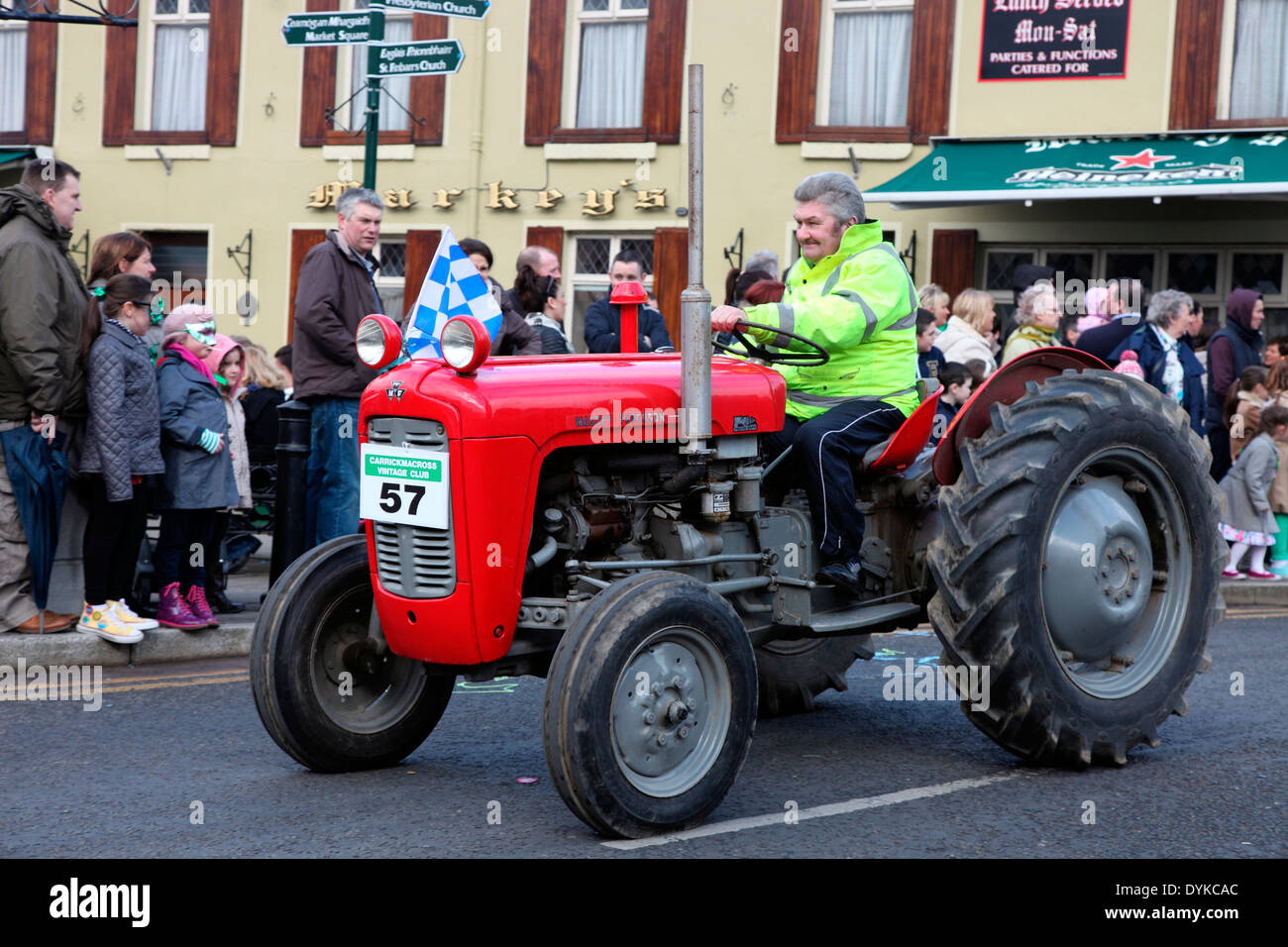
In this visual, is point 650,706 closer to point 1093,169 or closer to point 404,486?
point 404,486

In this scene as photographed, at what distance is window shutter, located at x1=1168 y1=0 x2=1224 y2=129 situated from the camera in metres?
16.4

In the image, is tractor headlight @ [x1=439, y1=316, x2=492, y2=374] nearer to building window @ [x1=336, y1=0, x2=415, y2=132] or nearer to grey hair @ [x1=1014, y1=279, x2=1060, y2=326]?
grey hair @ [x1=1014, y1=279, x2=1060, y2=326]

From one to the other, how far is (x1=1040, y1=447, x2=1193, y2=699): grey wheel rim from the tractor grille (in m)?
2.13

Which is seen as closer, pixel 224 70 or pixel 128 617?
pixel 128 617

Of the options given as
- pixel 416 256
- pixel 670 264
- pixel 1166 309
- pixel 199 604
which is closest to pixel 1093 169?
pixel 1166 309

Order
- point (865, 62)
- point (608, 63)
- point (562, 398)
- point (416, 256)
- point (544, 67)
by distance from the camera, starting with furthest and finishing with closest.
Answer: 1. point (416, 256)
2. point (544, 67)
3. point (608, 63)
4. point (865, 62)
5. point (562, 398)

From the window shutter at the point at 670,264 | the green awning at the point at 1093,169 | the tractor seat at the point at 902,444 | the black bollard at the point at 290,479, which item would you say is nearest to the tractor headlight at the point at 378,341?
the tractor seat at the point at 902,444

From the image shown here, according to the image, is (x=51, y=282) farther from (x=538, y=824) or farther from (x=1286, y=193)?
(x=1286, y=193)

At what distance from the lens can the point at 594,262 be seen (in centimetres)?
1931

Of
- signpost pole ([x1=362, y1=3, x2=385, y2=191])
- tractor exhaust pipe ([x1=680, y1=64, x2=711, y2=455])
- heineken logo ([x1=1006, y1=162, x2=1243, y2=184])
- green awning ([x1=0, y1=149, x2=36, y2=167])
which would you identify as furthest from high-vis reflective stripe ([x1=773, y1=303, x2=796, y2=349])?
green awning ([x1=0, y1=149, x2=36, y2=167])

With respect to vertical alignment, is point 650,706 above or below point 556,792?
above

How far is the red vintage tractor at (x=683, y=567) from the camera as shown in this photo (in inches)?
201

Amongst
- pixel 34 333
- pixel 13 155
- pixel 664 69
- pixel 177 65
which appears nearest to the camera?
pixel 34 333

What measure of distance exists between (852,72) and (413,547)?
541 inches
